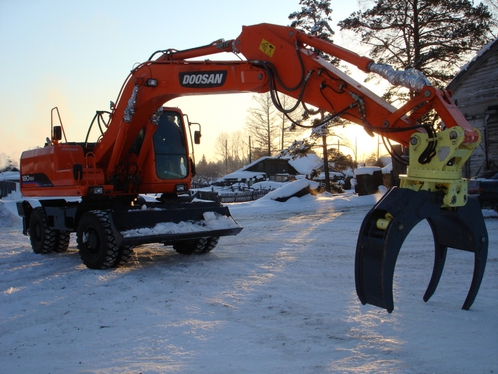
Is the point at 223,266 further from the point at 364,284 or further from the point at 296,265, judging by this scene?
the point at 364,284

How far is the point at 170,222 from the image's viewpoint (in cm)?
831

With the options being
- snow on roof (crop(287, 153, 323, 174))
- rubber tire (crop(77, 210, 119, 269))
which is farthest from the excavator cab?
snow on roof (crop(287, 153, 323, 174))

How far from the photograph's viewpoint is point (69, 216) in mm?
9203

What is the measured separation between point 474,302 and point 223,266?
3.95 m

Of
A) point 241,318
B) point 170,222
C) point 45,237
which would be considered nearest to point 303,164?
point 45,237

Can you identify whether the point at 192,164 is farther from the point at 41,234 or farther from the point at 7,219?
the point at 7,219

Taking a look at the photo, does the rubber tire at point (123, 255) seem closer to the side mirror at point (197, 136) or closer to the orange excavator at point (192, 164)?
the orange excavator at point (192, 164)

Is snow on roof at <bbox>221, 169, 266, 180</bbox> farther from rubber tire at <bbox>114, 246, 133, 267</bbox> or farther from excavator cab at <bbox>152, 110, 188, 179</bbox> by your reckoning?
rubber tire at <bbox>114, 246, 133, 267</bbox>

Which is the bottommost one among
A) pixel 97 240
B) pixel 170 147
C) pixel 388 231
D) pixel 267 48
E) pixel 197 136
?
pixel 97 240

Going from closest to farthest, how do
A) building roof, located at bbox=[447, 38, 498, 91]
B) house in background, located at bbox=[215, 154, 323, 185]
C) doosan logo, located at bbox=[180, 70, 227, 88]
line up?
doosan logo, located at bbox=[180, 70, 227, 88] < building roof, located at bbox=[447, 38, 498, 91] < house in background, located at bbox=[215, 154, 323, 185]

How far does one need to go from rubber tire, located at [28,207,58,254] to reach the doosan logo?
4603 millimetres

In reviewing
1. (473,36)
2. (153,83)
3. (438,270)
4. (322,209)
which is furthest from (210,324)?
(473,36)

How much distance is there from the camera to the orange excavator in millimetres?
4230

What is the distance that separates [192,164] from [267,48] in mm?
3671
